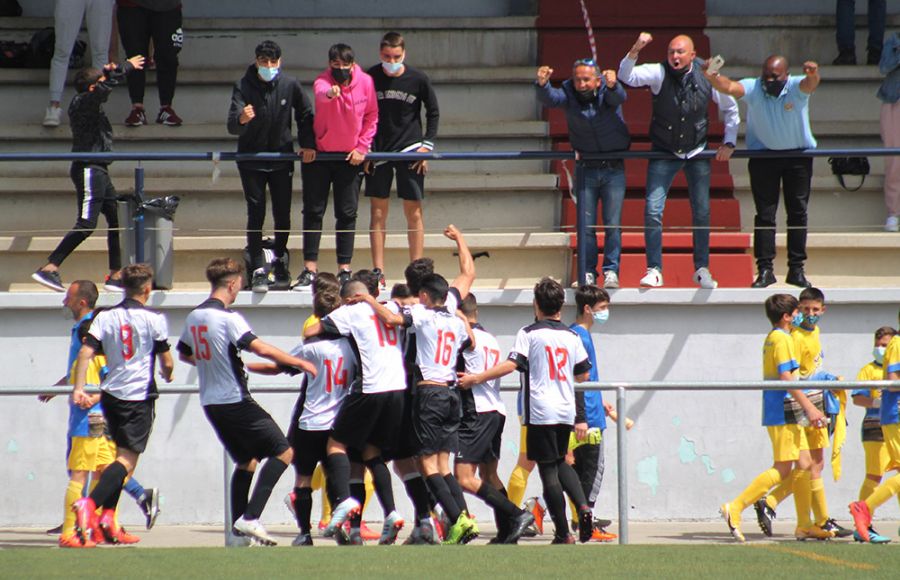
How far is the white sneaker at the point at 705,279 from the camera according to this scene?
11117mm

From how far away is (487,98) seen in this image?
1476 cm

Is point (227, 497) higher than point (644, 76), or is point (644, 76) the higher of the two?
point (644, 76)

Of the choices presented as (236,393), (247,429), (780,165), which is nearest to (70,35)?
(236,393)

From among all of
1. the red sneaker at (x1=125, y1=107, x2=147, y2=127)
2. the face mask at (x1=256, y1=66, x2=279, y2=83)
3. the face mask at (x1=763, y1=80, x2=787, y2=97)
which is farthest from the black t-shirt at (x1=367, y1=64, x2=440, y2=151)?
the red sneaker at (x1=125, y1=107, x2=147, y2=127)

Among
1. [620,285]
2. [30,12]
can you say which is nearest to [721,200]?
[620,285]

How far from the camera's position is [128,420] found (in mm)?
8828

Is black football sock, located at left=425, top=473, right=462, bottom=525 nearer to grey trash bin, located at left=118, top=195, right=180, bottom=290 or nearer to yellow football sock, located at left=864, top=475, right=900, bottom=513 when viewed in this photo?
yellow football sock, located at left=864, top=475, right=900, bottom=513

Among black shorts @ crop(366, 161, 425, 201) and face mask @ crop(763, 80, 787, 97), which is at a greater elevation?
face mask @ crop(763, 80, 787, 97)

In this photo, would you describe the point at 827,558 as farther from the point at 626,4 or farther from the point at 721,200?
the point at 626,4

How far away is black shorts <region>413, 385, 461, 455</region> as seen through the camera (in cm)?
873

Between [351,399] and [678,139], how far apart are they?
398 cm

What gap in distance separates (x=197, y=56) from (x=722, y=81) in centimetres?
638

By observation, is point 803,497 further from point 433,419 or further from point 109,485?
point 109,485

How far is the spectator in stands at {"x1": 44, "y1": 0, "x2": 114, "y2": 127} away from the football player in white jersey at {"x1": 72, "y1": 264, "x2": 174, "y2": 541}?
5610 mm
